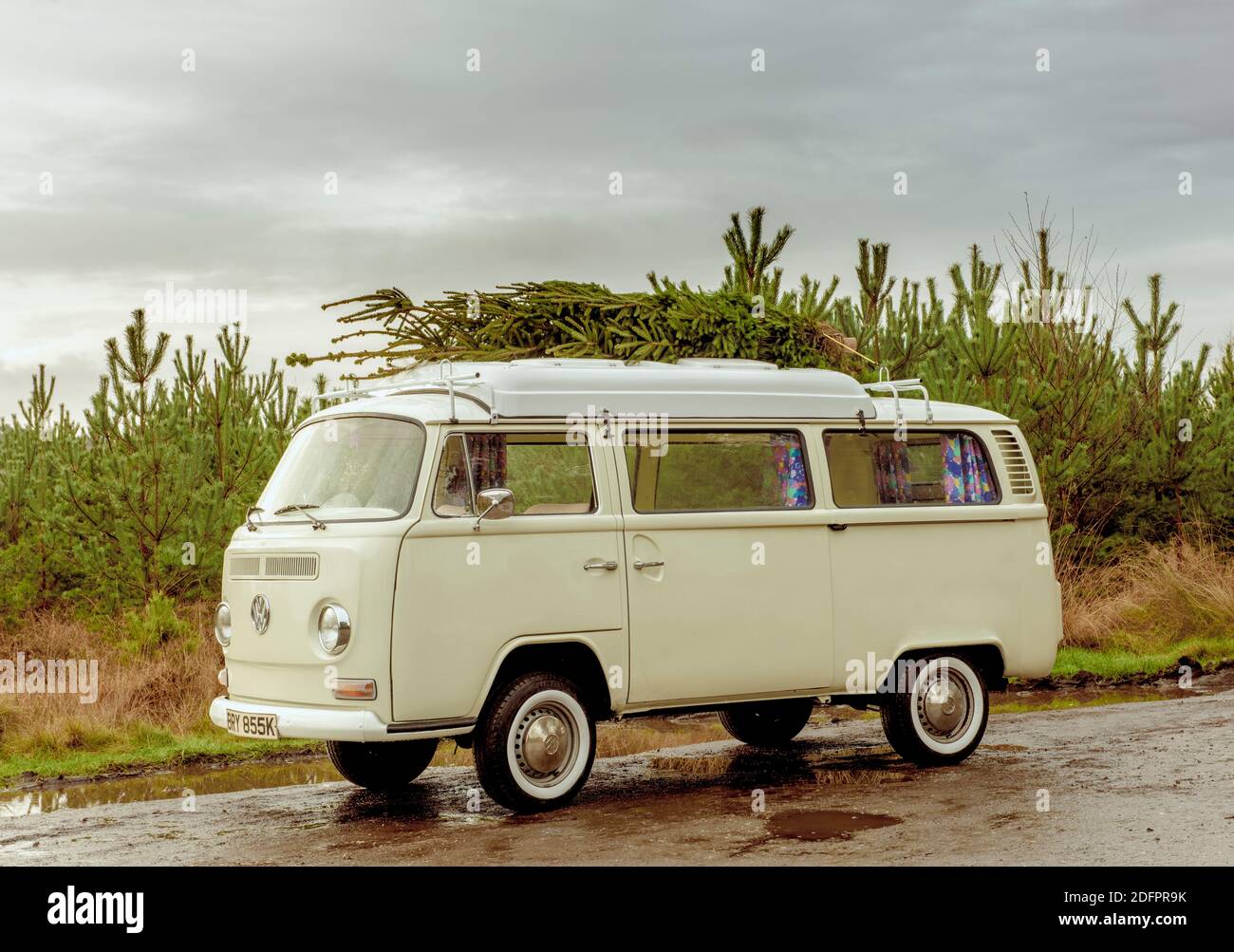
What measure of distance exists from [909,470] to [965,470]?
542 millimetres

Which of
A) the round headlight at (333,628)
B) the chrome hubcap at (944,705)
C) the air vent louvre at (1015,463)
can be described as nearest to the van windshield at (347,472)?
the round headlight at (333,628)

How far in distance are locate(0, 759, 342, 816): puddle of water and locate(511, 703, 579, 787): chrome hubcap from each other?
8.48ft

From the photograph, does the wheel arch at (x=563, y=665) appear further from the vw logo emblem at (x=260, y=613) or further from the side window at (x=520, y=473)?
the vw logo emblem at (x=260, y=613)

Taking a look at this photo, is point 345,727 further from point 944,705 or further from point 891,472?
point 944,705

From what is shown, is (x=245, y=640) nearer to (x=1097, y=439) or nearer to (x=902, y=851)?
(x=902, y=851)

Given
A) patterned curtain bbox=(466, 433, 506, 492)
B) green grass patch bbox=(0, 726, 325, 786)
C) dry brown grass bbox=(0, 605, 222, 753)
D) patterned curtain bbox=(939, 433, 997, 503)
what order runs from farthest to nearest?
1. dry brown grass bbox=(0, 605, 222, 753)
2. green grass patch bbox=(0, 726, 325, 786)
3. patterned curtain bbox=(939, 433, 997, 503)
4. patterned curtain bbox=(466, 433, 506, 492)

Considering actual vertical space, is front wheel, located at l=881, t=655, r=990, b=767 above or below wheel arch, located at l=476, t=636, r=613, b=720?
below

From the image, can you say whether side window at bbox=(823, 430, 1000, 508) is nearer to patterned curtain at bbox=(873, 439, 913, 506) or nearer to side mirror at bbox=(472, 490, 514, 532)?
patterned curtain at bbox=(873, 439, 913, 506)

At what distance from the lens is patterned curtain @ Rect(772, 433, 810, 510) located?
956 centimetres

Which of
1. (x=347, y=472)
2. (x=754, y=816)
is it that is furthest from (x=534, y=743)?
(x=347, y=472)

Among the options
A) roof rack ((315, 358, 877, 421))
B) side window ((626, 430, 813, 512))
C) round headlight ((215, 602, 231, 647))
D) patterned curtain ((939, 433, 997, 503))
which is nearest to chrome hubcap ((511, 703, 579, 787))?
side window ((626, 430, 813, 512))

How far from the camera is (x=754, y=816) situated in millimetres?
8336

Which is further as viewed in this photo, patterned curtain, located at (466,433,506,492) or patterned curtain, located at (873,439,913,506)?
patterned curtain, located at (873,439,913,506)

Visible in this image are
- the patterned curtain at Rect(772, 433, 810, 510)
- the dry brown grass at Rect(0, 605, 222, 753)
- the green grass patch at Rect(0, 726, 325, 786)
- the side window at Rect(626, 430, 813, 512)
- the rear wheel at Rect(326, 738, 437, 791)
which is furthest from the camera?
the dry brown grass at Rect(0, 605, 222, 753)
